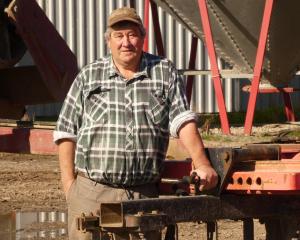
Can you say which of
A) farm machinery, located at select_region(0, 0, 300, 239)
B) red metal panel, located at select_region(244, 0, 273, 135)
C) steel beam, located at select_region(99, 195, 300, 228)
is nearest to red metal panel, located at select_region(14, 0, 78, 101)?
farm machinery, located at select_region(0, 0, 300, 239)

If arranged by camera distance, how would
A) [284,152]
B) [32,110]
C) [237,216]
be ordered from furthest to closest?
[32,110] → [284,152] → [237,216]

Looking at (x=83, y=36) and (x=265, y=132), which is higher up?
(x=83, y=36)

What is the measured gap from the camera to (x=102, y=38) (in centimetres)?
2202

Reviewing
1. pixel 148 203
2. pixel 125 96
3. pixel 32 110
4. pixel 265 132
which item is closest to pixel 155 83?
pixel 125 96

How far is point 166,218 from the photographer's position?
4582 millimetres

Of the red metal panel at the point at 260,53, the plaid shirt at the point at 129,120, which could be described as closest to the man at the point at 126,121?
the plaid shirt at the point at 129,120

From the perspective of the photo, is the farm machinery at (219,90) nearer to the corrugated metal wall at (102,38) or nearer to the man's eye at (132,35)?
the man's eye at (132,35)

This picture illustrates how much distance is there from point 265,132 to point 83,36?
7.72 m

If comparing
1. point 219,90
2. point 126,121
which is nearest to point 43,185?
point 219,90

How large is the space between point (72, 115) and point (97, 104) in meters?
0.20

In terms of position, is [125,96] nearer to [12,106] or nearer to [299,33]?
[12,106]

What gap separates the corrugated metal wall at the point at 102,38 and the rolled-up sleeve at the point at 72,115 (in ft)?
54.7

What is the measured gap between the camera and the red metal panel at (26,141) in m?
12.4

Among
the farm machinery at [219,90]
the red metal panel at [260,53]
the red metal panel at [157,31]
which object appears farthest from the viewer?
the red metal panel at [157,31]
